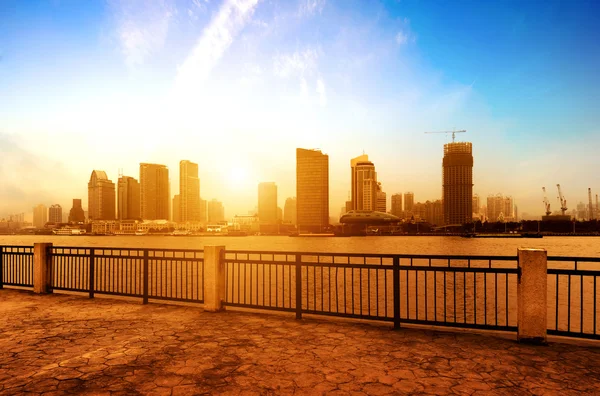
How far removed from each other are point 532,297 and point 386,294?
14.7 feet

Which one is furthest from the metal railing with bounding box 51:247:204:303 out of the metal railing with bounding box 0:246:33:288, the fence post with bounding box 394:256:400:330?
the fence post with bounding box 394:256:400:330

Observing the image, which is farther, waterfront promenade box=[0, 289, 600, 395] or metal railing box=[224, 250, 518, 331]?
metal railing box=[224, 250, 518, 331]

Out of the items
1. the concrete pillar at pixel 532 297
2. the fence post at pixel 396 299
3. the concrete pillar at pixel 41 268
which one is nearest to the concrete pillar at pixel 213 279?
the fence post at pixel 396 299

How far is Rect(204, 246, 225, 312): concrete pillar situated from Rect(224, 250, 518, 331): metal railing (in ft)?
0.80

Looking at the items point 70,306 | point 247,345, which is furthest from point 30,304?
point 247,345

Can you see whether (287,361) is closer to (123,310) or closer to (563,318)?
(123,310)

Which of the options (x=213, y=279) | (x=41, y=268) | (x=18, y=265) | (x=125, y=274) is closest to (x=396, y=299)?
(x=213, y=279)

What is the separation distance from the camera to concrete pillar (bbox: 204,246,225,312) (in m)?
8.70

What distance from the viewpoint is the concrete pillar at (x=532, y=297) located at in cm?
623

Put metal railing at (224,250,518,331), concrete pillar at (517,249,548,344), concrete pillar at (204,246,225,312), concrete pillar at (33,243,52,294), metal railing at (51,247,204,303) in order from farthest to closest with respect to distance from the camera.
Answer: concrete pillar at (33,243,52,294) < metal railing at (51,247,204,303) < concrete pillar at (204,246,225,312) < metal railing at (224,250,518,331) < concrete pillar at (517,249,548,344)

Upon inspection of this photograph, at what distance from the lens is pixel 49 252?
36.8ft

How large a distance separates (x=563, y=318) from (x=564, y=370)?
857 inches

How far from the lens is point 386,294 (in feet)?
34.0

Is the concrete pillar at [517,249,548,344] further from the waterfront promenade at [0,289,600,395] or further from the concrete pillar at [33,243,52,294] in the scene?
the concrete pillar at [33,243,52,294]
